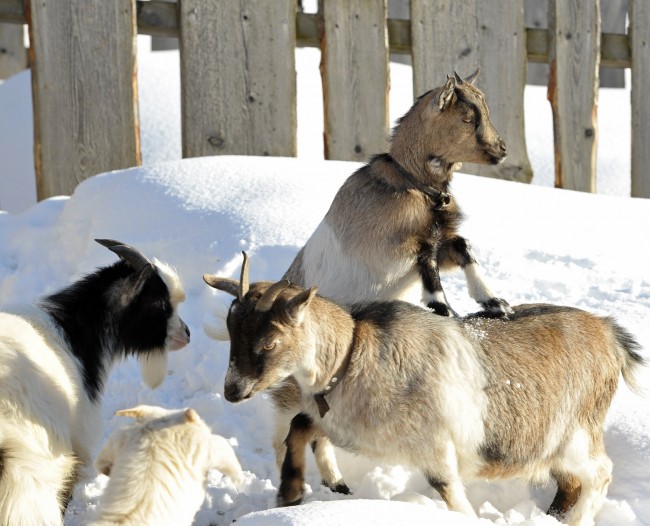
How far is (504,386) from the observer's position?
425 cm

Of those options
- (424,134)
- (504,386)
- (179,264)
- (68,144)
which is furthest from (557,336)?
(68,144)

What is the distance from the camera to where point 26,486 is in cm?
379

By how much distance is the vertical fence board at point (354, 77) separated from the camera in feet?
23.3

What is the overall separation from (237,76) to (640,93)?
2.83 m

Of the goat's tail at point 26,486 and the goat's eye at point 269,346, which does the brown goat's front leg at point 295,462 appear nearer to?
the goat's eye at point 269,346

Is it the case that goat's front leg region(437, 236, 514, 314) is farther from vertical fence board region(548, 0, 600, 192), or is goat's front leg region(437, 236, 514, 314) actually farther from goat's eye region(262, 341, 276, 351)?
vertical fence board region(548, 0, 600, 192)

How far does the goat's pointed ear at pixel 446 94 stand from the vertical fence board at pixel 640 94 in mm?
3422

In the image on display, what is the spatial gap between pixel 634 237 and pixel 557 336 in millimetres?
2172

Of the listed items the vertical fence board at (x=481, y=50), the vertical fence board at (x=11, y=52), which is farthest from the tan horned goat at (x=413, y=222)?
the vertical fence board at (x=11, y=52)

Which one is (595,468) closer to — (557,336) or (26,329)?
(557,336)

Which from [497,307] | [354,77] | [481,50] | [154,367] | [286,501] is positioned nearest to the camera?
[286,501]

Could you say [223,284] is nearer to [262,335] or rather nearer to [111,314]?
[262,335]

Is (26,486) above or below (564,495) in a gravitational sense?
above

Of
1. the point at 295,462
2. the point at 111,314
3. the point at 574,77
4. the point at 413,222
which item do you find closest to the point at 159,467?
the point at 295,462
